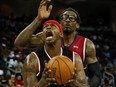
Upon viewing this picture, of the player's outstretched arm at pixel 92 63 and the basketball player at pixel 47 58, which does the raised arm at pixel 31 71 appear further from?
the player's outstretched arm at pixel 92 63

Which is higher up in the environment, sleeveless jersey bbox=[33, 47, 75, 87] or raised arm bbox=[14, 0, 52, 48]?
raised arm bbox=[14, 0, 52, 48]

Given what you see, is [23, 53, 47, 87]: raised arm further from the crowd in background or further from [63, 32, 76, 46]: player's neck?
the crowd in background

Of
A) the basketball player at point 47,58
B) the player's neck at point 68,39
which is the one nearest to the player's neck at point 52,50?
the basketball player at point 47,58

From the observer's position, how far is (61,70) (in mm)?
3689

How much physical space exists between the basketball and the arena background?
714cm

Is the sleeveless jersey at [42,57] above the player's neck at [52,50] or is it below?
below

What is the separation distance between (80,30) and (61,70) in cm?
1586

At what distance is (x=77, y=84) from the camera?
3.90m

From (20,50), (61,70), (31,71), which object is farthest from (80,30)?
(61,70)

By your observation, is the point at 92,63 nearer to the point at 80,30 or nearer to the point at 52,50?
the point at 52,50

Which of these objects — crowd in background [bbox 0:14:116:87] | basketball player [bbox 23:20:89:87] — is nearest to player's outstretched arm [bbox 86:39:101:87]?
basketball player [bbox 23:20:89:87]

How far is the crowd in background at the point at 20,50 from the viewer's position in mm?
11262

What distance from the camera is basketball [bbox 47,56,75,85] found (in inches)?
143

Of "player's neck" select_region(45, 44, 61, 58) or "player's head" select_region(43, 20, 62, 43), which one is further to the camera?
"player's neck" select_region(45, 44, 61, 58)
